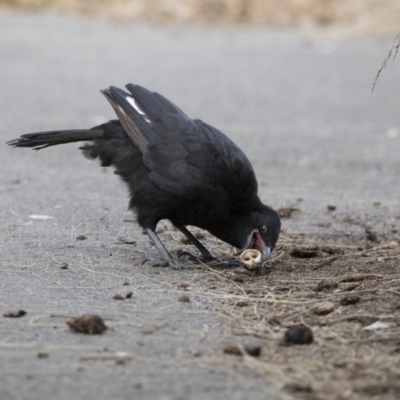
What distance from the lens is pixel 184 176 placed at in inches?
206

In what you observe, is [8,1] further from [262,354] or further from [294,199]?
[262,354]

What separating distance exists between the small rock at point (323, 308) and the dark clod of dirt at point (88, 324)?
3.36ft

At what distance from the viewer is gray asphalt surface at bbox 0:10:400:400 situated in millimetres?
3445

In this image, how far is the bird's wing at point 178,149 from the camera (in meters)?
5.22

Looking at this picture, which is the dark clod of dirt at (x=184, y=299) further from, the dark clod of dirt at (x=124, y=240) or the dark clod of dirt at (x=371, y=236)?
the dark clod of dirt at (x=371, y=236)

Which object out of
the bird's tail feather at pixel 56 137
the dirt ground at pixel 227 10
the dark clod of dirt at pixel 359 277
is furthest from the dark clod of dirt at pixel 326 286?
the dirt ground at pixel 227 10

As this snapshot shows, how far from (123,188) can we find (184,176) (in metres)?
2.29

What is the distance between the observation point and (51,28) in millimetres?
19812

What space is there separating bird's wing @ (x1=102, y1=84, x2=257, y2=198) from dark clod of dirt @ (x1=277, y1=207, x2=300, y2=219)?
1.45 m

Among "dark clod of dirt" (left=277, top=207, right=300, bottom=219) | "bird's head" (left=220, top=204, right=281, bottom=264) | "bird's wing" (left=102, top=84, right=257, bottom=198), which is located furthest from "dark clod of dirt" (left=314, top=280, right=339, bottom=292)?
"dark clod of dirt" (left=277, top=207, right=300, bottom=219)

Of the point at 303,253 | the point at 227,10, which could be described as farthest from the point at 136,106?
the point at 227,10

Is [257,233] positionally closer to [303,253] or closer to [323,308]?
[303,253]

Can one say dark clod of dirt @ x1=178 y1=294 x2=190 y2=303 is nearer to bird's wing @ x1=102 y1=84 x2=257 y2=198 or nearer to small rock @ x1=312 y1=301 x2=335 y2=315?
small rock @ x1=312 y1=301 x2=335 y2=315

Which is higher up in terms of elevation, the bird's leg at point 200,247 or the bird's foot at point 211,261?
the bird's leg at point 200,247
